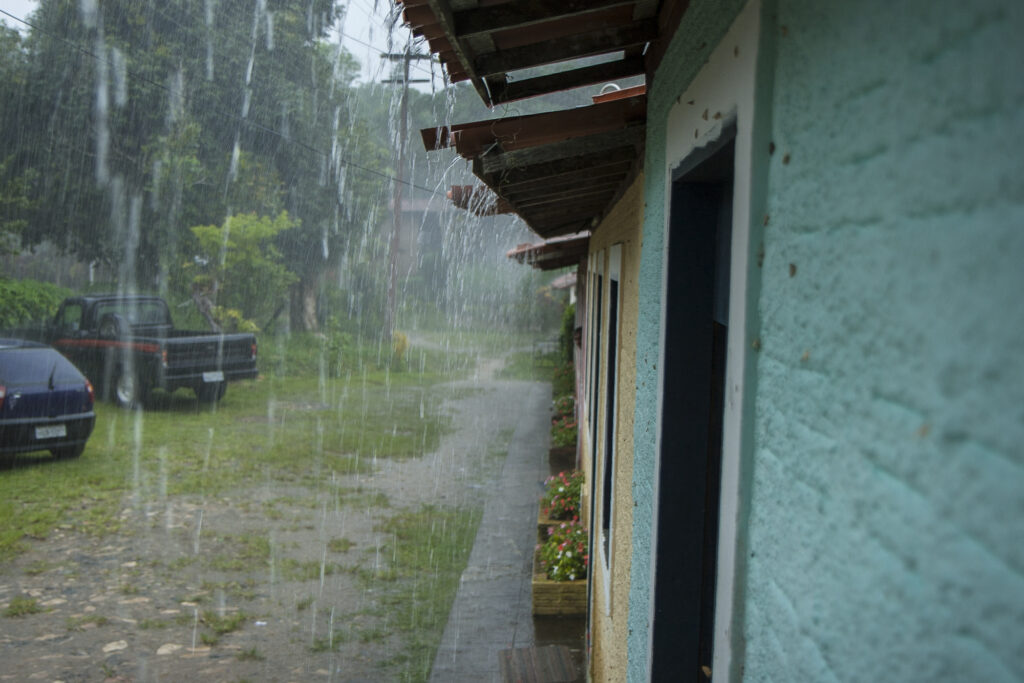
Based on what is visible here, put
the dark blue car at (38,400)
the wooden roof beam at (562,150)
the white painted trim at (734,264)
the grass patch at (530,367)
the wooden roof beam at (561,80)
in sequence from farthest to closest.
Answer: the grass patch at (530,367), the dark blue car at (38,400), the wooden roof beam at (562,150), the wooden roof beam at (561,80), the white painted trim at (734,264)

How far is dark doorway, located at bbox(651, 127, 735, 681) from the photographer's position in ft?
6.14

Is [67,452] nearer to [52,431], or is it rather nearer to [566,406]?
[52,431]

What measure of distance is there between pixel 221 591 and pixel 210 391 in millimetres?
9079

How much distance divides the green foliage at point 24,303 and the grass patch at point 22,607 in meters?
11.7

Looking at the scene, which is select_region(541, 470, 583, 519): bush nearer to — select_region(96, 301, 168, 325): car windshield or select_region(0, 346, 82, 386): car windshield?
select_region(0, 346, 82, 386): car windshield

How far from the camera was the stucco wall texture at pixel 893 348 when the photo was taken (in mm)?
548

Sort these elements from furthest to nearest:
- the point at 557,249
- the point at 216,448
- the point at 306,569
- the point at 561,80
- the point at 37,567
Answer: the point at 216,448 → the point at 557,249 → the point at 306,569 → the point at 37,567 → the point at 561,80

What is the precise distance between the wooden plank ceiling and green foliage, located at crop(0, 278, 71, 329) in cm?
1670

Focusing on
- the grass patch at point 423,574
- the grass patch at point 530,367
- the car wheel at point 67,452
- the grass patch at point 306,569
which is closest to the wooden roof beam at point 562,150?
the grass patch at point 423,574

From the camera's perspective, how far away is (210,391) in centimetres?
1528

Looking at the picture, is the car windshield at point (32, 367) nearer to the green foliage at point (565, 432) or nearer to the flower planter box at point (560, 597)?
the green foliage at point (565, 432)

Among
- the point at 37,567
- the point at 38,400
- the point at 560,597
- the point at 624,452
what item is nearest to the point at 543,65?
the point at 624,452

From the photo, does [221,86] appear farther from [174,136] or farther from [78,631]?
[78,631]

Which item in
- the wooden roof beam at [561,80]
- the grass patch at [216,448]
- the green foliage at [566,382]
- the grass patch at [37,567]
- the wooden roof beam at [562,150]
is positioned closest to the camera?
the wooden roof beam at [561,80]
